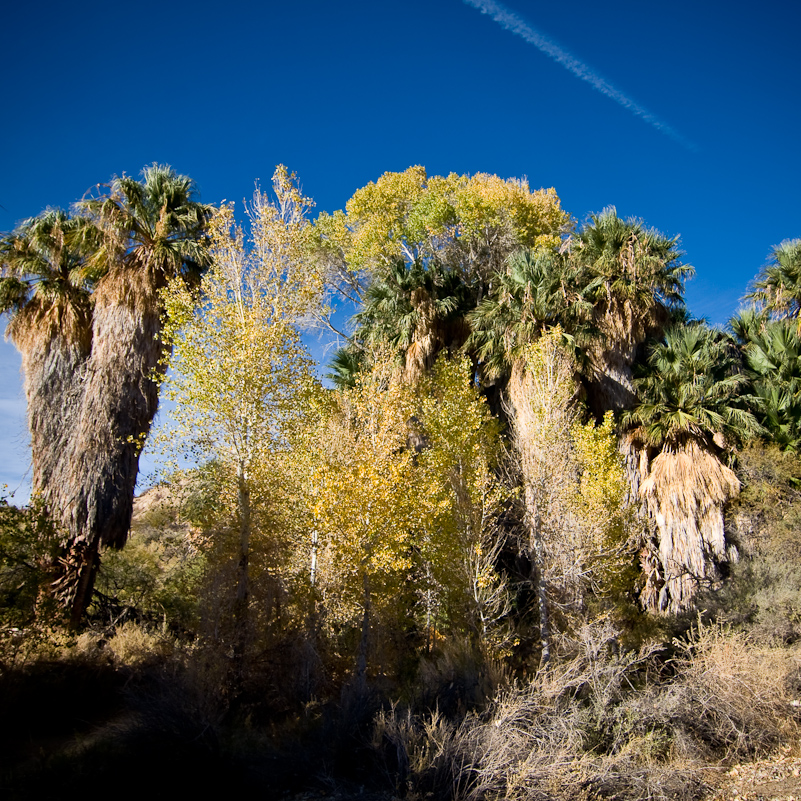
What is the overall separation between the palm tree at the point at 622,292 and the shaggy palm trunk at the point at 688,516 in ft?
8.31

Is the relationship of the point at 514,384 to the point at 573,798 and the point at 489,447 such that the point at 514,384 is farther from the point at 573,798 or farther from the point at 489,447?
the point at 573,798

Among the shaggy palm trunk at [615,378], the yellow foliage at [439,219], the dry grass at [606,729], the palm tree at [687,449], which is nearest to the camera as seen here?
the dry grass at [606,729]

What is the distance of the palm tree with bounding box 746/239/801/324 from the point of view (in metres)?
18.4

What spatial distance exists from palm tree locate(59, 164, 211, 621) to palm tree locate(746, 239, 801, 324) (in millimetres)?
18497

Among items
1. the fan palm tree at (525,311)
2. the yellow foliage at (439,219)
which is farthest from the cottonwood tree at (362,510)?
the yellow foliage at (439,219)

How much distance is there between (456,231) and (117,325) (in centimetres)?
1333

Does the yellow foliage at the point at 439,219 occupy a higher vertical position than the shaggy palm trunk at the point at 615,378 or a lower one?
higher

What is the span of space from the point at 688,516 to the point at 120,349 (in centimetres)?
1495

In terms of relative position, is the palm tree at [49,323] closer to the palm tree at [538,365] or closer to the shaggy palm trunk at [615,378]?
the palm tree at [538,365]

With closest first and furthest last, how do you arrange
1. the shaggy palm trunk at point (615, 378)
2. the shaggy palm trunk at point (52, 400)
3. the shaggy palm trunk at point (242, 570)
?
1. the shaggy palm trunk at point (242, 570)
2. the shaggy palm trunk at point (52, 400)
3. the shaggy palm trunk at point (615, 378)

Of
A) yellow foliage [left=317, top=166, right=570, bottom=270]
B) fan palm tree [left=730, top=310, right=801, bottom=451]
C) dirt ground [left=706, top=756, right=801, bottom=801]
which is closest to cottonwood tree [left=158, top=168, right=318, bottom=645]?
dirt ground [left=706, top=756, right=801, bottom=801]

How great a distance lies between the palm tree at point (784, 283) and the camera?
1838 centimetres

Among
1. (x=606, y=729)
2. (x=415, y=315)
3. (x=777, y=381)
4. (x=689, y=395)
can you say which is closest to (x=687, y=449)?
(x=689, y=395)

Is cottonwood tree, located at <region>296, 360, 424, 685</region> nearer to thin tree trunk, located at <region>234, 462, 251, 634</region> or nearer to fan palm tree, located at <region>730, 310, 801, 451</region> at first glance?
thin tree trunk, located at <region>234, 462, 251, 634</region>
